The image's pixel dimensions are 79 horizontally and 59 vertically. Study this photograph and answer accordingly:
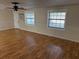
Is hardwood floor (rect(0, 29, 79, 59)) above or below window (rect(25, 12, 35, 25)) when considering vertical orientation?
below

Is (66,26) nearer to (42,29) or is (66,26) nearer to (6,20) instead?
(42,29)

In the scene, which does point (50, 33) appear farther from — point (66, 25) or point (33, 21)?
point (33, 21)

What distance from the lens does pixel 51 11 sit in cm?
526

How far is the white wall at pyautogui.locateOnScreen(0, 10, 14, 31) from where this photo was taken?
7.30 metres

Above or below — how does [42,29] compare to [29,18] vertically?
below

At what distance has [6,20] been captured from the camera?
7691 mm

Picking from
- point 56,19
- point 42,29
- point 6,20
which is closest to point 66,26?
point 56,19

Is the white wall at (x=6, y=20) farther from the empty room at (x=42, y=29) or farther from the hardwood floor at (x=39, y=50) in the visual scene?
the hardwood floor at (x=39, y=50)

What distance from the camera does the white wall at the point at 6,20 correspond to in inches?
288

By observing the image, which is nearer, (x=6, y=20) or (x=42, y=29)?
(x=42, y=29)

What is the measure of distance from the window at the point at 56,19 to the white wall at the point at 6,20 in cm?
467

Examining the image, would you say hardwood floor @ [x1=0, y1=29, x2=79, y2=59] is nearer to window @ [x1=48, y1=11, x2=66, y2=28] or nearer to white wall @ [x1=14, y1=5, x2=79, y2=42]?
white wall @ [x1=14, y1=5, x2=79, y2=42]

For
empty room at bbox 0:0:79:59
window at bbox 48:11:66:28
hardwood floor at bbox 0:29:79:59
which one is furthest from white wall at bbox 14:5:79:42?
hardwood floor at bbox 0:29:79:59

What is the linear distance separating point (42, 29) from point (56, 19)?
1382 millimetres
